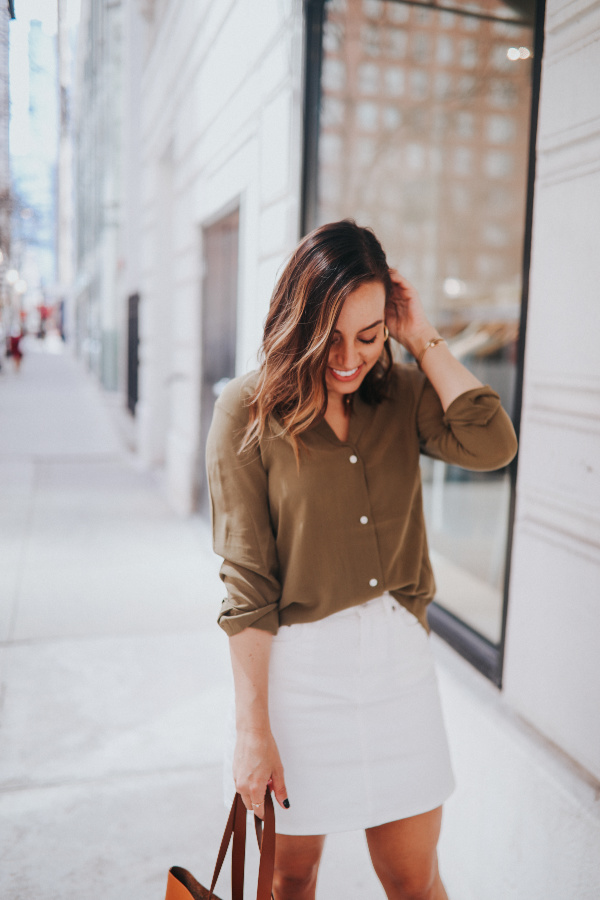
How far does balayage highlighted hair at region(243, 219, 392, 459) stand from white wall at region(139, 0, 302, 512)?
1.40 feet

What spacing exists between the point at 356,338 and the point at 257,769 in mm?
841

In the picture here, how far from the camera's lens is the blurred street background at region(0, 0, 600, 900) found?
78.6 inches

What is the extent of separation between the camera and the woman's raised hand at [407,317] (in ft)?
5.44

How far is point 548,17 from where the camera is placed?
80.0 inches

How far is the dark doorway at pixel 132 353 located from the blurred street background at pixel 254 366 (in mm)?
3119

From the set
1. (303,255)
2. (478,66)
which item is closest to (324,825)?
(303,255)

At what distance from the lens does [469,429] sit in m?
1.58

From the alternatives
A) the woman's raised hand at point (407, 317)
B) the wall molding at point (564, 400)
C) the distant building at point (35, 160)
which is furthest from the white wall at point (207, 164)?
the distant building at point (35, 160)

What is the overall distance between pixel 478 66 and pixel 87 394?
47.1 ft

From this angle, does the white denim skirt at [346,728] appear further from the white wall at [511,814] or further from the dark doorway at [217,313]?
the dark doorway at [217,313]

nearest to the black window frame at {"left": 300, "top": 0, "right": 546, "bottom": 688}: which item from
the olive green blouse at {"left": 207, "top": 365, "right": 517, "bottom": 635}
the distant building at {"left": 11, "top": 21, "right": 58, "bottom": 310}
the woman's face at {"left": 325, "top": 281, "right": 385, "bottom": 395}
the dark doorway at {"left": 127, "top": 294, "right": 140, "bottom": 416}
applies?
the olive green blouse at {"left": 207, "top": 365, "right": 517, "bottom": 635}

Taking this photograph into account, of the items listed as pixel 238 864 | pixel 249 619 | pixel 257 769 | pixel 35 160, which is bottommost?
pixel 238 864

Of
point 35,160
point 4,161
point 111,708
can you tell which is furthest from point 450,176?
point 111,708

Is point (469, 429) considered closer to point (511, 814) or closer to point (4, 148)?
point (511, 814)
